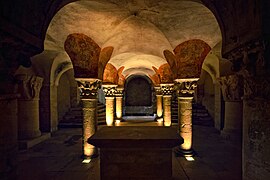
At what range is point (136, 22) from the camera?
5.30 meters

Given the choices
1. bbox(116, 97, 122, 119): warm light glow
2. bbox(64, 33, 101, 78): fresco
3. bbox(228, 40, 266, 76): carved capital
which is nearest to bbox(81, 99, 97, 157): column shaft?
bbox(64, 33, 101, 78): fresco

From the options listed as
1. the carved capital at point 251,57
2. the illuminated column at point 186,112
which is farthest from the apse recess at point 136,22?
the carved capital at point 251,57

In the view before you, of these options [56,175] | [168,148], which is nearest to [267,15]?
[168,148]

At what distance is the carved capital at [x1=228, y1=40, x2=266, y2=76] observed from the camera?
2.25 m

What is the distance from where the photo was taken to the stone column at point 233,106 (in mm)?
7516

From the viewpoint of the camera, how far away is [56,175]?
4629 millimetres

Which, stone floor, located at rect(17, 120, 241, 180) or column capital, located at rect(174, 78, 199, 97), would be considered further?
column capital, located at rect(174, 78, 199, 97)

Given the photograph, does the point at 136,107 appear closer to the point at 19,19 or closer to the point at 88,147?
the point at 88,147

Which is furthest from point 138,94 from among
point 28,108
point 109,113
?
point 28,108

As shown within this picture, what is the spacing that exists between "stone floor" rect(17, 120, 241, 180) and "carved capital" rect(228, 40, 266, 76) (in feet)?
10.3

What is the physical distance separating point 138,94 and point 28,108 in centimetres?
1394

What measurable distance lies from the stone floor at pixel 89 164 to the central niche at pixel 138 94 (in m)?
13.1

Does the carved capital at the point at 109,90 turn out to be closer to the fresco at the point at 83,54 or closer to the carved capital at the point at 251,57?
the fresco at the point at 83,54

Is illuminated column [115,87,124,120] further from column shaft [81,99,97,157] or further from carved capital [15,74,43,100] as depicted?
column shaft [81,99,97,157]
